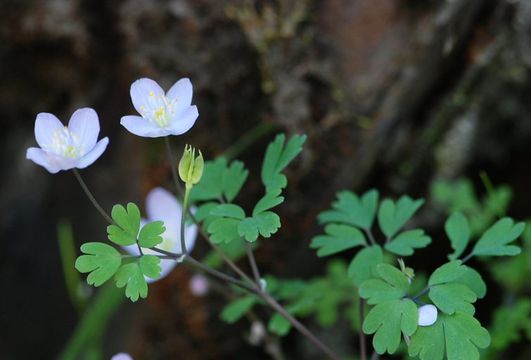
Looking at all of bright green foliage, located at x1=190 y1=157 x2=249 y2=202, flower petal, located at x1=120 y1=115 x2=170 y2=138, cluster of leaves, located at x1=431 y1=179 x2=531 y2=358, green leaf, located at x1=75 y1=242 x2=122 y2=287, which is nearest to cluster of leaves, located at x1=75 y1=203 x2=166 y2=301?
green leaf, located at x1=75 y1=242 x2=122 y2=287

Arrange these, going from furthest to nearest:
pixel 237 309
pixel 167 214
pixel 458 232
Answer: pixel 167 214 < pixel 237 309 < pixel 458 232

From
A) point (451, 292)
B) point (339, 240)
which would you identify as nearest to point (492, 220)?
point (339, 240)

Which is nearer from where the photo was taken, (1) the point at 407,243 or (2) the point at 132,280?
(2) the point at 132,280

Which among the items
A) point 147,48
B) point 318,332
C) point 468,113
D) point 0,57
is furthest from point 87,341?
point 468,113

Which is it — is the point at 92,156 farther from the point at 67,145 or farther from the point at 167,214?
the point at 167,214

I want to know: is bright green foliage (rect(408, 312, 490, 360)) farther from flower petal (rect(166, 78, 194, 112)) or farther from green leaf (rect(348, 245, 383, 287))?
flower petal (rect(166, 78, 194, 112))
